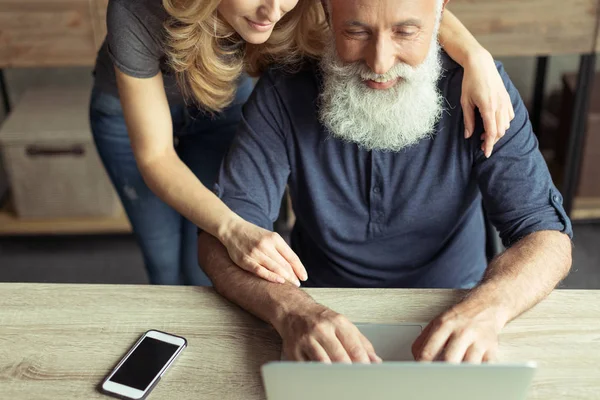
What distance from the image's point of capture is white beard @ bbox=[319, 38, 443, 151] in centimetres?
141

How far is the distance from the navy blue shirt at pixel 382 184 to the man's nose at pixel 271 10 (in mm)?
181

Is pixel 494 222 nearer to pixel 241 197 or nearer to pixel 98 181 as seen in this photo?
pixel 241 197

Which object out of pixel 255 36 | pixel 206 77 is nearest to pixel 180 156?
pixel 206 77

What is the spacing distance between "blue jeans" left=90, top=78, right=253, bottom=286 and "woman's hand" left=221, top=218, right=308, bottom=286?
1.74ft

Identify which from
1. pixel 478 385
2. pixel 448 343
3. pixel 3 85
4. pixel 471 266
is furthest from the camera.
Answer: pixel 3 85

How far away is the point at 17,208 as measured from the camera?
2803mm

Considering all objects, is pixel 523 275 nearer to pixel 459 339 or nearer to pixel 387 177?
pixel 459 339

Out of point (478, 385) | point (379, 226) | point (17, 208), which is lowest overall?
point (17, 208)

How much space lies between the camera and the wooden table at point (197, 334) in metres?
1.08

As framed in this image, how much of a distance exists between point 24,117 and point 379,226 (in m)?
1.63

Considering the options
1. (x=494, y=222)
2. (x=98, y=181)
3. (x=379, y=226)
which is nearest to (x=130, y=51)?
(x=379, y=226)

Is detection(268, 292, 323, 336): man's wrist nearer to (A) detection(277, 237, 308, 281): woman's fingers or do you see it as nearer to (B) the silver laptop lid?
(A) detection(277, 237, 308, 281): woman's fingers

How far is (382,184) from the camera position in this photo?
1.49 m

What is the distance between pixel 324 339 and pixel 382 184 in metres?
0.48
